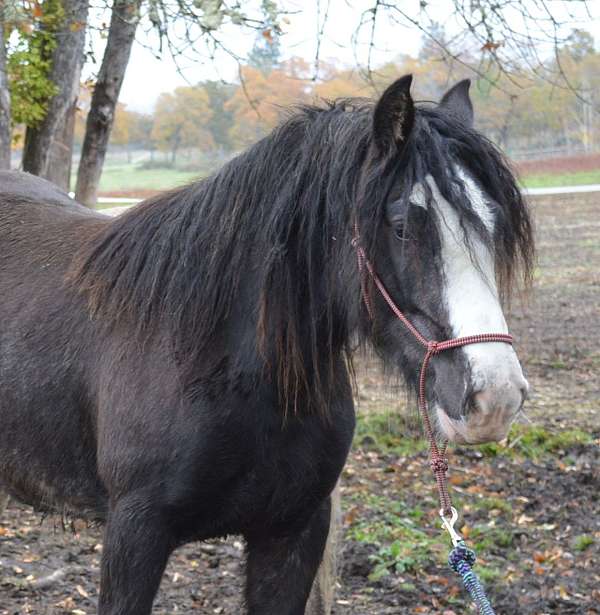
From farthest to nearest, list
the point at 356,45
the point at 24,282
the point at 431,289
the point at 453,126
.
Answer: the point at 356,45 → the point at 24,282 → the point at 453,126 → the point at 431,289

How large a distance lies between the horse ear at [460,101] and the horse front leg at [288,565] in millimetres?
1368

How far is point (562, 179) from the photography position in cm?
2442

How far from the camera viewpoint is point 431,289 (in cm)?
225

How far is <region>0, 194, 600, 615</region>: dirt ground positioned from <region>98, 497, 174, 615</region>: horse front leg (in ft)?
1.85

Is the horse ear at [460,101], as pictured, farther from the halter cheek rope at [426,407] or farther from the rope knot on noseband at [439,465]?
the rope knot on noseband at [439,465]

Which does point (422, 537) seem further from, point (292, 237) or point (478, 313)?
point (478, 313)

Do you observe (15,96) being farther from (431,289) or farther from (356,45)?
(431,289)

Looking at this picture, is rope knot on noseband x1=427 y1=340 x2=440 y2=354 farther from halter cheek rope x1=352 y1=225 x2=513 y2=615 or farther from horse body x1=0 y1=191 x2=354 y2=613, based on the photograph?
horse body x1=0 y1=191 x2=354 y2=613

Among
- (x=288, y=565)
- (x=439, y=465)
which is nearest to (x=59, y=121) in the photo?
(x=288, y=565)

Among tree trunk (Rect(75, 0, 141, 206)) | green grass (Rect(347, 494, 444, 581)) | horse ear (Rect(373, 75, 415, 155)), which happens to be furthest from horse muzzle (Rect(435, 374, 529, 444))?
tree trunk (Rect(75, 0, 141, 206))

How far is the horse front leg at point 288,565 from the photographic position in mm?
3004

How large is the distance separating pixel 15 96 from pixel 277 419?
4.09m

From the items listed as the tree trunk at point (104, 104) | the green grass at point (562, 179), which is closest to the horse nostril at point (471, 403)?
the tree trunk at point (104, 104)

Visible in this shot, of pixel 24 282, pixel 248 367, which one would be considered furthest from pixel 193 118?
pixel 248 367
